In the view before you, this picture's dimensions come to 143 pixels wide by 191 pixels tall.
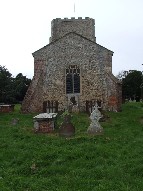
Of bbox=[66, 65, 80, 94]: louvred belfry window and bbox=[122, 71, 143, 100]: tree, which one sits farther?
bbox=[122, 71, 143, 100]: tree

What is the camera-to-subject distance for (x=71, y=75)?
31.6 m

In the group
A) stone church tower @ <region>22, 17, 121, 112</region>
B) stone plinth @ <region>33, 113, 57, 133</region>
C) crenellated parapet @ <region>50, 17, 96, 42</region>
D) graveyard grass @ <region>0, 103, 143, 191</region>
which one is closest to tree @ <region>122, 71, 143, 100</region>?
crenellated parapet @ <region>50, 17, 96, 42</region>

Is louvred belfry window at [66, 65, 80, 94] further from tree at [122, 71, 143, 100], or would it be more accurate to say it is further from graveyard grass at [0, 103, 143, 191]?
tree at [122, 71, 143, 100]

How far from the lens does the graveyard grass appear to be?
1066cm

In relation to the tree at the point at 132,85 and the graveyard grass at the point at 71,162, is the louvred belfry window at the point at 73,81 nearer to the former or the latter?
the graveyard grass at the point at 71,162

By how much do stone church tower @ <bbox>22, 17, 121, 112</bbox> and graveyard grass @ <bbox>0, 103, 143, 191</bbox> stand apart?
40.8 ft

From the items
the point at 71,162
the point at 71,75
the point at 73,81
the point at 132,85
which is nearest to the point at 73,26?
the point at 71,75

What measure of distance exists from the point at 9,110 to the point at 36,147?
54.0 feet

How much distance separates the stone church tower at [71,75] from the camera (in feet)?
102

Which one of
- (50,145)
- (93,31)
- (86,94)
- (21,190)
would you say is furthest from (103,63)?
(21,190)

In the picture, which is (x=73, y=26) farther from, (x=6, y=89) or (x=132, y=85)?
(x=132, y=85)

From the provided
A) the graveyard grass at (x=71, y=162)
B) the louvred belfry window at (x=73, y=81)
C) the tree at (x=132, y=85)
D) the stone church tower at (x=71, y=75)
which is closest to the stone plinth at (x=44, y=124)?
the graveyard grass at (x=71, y=162)

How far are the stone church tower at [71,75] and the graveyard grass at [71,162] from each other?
1243cm

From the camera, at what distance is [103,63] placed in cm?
3127
